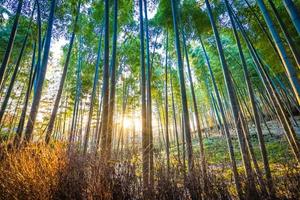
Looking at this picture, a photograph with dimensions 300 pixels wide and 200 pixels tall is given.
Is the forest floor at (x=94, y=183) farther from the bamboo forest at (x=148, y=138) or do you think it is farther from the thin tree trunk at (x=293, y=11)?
the thin tree trunk at (x=293, y=11)

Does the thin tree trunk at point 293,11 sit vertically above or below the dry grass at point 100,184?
above

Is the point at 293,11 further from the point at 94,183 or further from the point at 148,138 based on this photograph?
the point at 148,138

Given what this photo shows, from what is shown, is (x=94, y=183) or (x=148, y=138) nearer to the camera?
(x=94, y=183)

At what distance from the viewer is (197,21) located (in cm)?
578

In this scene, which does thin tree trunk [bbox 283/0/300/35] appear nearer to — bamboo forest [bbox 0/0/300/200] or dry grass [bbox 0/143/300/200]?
bamboo forest [bbox 0/0/300/200]

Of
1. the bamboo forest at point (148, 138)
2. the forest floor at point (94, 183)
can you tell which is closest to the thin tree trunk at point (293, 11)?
the bamboo forest at point (148, 138)

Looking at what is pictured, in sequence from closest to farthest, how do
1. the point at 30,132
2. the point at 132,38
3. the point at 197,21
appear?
the point at 30,132
the point at 197,21
the point at 132,38

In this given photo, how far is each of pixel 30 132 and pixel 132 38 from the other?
5.19 meters

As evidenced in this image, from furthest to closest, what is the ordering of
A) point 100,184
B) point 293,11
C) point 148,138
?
point 148,138, point 293,11, point 100,184

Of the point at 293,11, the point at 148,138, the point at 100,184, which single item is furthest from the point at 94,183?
the point at 293,11

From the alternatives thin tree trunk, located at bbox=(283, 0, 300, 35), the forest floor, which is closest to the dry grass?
the forest floor

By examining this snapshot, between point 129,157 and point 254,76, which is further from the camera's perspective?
point 254,76

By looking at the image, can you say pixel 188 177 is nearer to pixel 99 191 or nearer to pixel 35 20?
pixel 99 191

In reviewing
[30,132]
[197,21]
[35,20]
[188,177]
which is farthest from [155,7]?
[188,177]
